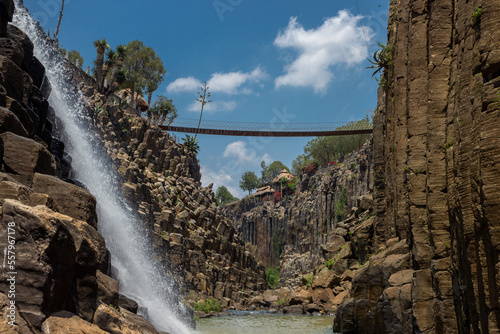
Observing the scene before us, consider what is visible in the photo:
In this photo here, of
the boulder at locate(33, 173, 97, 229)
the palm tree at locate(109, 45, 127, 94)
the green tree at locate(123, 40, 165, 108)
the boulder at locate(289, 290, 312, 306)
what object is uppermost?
the green tree at locate(123, 40, 165, 108)

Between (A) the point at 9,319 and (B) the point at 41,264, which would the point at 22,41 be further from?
(A) the point at 9,319

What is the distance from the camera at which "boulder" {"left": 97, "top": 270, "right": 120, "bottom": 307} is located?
32.0ft

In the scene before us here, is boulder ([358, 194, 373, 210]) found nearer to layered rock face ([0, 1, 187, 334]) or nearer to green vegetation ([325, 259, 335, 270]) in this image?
green vegetation ([325, 259, 335, 270])

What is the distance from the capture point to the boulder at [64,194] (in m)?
10.1

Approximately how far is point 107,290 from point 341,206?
54924 mm

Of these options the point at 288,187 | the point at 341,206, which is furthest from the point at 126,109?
the point at 288,187

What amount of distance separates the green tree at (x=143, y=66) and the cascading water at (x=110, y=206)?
1014 inches

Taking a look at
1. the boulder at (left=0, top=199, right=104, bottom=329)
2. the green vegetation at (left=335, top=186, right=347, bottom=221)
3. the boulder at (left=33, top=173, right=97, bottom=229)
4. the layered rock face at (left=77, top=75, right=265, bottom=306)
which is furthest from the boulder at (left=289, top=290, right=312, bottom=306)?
the boulder at (left=0, top=199, right=104, bottom=329)

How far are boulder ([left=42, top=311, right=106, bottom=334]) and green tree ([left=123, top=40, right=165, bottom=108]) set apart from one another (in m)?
60.4

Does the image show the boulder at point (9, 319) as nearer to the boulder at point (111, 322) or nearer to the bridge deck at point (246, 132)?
the boulder at point (111, 322)

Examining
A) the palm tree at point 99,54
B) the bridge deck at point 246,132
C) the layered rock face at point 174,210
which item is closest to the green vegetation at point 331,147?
the bridge deck at point 246,132

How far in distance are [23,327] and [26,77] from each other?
1133 cm

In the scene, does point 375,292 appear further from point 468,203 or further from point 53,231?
point 53,231

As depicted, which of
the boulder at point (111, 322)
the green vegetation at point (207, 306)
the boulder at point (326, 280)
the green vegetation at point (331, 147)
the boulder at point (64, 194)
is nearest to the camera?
the boulder at point (111, 322)
